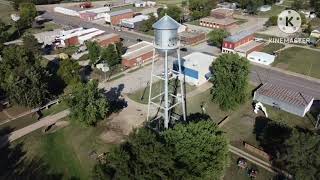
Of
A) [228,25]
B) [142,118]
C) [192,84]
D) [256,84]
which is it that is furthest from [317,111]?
[228,25]

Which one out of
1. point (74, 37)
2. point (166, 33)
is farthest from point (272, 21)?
point (166, 33)

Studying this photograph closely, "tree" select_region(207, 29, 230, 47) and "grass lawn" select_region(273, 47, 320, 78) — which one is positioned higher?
"tree" select_region(207, 29, 230, 47)

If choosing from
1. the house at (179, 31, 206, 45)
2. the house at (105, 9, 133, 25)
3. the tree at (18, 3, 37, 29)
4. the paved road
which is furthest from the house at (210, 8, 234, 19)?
the paved road

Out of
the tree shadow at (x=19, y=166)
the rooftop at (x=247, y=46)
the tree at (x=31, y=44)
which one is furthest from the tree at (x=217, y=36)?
the tree shadow at (x=19, y=166)

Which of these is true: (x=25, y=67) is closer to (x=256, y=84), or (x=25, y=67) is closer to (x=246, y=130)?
(x=246, y=130)

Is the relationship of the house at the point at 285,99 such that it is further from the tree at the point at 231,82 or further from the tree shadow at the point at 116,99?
the tree shadow at the point at 116,99

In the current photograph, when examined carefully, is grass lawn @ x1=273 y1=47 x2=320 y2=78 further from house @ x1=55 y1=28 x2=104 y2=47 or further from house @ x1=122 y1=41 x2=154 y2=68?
house @ x1=55 y1=28 x2=104 y2=47
